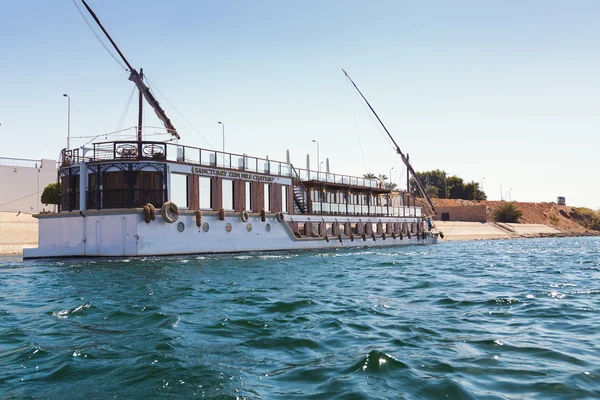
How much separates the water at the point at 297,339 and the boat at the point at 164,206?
868 centimetres

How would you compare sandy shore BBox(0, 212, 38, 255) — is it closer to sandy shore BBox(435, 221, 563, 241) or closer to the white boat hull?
the white boat hull

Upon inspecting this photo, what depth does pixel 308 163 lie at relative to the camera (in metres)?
48.4

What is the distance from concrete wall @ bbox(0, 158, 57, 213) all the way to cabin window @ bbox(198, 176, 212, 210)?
34.2m

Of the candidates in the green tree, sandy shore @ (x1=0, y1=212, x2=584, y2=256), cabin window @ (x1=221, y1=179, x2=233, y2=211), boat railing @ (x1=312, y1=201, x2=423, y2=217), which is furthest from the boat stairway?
the green tree

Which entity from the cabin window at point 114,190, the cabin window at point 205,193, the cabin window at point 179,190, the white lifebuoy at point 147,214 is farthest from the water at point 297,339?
the cabin window at point 205,193

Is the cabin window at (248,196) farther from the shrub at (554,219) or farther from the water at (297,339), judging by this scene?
the shrub at (554,219)

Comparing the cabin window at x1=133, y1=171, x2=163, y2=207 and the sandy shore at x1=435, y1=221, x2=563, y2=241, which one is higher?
the cabin window at x1=133, y1=171, x2=163, y2=207

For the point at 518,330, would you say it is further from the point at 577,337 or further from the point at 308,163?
the point at 308,163

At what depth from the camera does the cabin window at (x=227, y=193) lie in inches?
1151

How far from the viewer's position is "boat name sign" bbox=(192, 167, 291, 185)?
27.9 metres

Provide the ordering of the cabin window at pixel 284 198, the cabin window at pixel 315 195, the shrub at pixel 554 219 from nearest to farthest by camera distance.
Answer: the cabin window at pixel 284 198, the cabin window at pixel 315 195, the shrub at pixel 554 219

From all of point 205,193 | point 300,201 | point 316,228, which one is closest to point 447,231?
point 316,228

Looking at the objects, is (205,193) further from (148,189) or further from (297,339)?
(297,339)

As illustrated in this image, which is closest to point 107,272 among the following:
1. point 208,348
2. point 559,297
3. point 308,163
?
point 208,348
